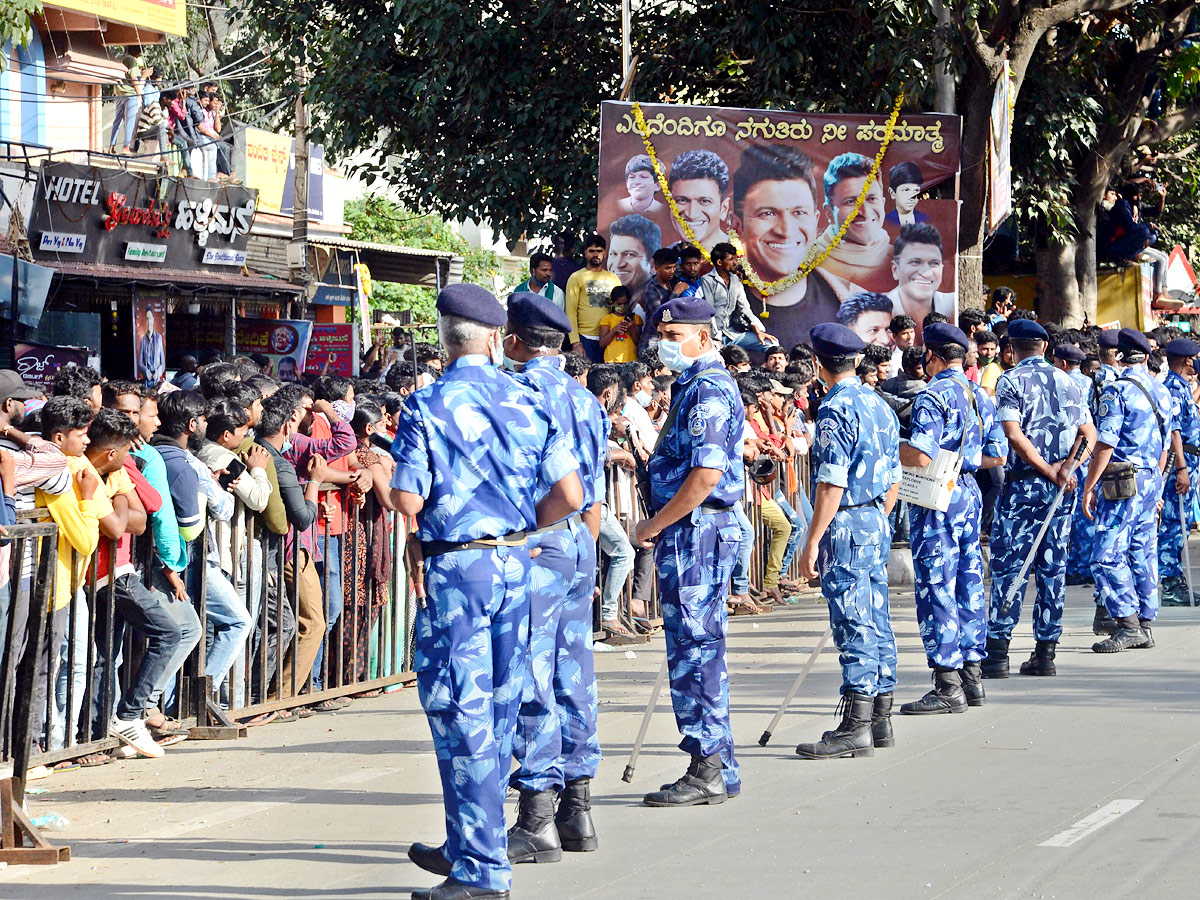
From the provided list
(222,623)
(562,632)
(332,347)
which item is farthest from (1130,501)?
(332,347)

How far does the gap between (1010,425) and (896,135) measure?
24.5ft

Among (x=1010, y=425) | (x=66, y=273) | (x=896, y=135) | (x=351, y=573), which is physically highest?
(x=896, y=135)

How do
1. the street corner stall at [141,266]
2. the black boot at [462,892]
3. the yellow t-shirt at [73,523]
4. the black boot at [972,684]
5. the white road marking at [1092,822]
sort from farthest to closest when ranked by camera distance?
1. the street corner stall at [141,266]
2. the black boot at [972,684]
3. the yellow t-shirt at [73,523]
4. the white road marking at [1092,822]
5. the black boot at [462,892]

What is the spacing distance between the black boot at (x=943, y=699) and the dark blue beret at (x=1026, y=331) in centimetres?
239

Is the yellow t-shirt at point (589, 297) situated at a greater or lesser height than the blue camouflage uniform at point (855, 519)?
greater

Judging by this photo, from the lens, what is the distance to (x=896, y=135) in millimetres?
16766

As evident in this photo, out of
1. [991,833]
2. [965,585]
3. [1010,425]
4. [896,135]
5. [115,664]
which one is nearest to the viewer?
[991,833]

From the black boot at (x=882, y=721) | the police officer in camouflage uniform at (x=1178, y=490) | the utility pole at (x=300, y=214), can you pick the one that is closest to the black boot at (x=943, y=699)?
the black boot at (x=882, y=721)

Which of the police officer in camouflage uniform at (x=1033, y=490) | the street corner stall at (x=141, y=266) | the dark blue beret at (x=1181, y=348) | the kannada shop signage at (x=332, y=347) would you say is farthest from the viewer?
the kannada shop signage at (x=332, y=347)

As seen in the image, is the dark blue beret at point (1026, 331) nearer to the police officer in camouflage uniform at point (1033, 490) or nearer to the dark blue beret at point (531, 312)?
the police officer in camouflage uniform at point (1033, 490)

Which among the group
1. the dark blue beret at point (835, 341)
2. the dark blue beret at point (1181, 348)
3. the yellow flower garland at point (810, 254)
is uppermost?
the yellow flower garland at point (810, 254)

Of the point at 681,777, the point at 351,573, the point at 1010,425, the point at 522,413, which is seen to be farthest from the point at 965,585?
the point at 522,413

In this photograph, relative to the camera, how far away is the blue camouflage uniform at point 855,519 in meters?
7.62

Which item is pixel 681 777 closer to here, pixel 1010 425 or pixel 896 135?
pixel 1010 425
